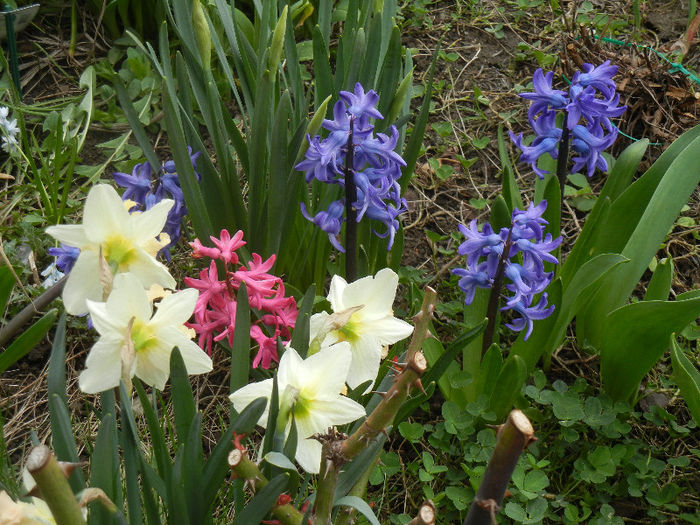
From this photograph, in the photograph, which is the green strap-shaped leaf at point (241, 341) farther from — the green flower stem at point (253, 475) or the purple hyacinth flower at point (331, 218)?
the purple hyacinth flower at point (331, 218)

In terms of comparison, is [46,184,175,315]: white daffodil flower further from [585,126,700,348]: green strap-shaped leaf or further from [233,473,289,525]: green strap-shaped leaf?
[585,126,700,348]: green strap-shaped leaf

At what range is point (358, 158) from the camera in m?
1.48

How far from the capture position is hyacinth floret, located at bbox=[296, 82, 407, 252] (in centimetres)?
143

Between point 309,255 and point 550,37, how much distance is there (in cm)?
163

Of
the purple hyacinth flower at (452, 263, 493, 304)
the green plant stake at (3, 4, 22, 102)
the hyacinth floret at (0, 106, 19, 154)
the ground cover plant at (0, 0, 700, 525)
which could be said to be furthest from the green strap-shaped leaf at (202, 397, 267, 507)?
the green plant stake at (3, 4, 22, 102)

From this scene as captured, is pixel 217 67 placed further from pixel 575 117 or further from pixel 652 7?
pixel 652 7

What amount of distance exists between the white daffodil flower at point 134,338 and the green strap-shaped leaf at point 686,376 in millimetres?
986

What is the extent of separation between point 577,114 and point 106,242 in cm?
108

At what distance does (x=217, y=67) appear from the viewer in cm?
266

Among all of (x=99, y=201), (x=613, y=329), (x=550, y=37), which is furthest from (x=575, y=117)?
(x=550, y=37)

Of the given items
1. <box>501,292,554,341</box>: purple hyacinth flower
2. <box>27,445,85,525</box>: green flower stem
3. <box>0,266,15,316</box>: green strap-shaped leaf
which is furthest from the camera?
<box>0,266,15,316</box>: green strap-shaped leaf

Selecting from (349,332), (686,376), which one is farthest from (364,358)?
(686,376)

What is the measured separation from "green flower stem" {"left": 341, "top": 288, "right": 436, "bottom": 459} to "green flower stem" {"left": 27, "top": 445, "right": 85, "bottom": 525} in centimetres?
33

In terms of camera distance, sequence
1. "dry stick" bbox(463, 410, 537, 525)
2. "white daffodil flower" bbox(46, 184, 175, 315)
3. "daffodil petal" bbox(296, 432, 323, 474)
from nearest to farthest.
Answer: "dry stick" bbox(463, 410, 537, 525)
"white daffodil flower" bbox(46, 184, 175, 315)
"daffodil petal" bbox(296, 432, 323, 474)
